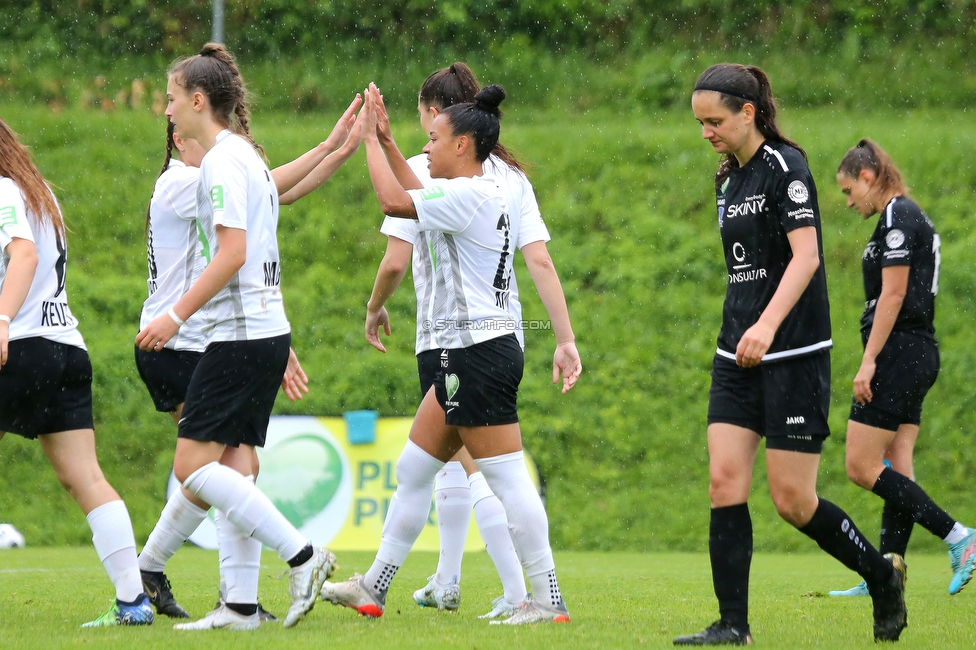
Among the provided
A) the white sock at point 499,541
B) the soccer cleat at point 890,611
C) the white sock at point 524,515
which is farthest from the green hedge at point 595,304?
the soccer cleat at point 890,611

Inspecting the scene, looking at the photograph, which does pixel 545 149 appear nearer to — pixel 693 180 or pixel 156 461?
pixel 693 180

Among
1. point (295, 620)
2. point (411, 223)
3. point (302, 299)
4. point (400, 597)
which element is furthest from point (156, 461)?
point (295, 620)

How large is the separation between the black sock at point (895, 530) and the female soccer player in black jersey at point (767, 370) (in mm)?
2111

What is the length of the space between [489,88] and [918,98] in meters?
13.7

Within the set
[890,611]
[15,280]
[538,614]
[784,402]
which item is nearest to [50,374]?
[15,280]

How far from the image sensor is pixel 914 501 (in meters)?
6.18

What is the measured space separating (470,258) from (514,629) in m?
1.52

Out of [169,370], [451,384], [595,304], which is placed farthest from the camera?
[595,304]

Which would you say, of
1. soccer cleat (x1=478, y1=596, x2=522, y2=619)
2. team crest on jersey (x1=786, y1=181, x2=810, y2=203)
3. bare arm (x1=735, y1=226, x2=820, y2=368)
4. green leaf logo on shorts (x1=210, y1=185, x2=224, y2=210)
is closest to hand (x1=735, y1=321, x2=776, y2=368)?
bare arm (x1=735, y1=226, x2=820, y2=368)

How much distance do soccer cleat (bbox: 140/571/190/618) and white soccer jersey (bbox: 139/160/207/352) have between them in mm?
1017

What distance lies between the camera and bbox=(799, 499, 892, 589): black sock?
14.1ft

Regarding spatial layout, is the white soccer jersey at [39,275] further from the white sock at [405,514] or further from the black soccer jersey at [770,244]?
the black soccer jersey at [770,244]

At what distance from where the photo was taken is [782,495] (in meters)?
4.27

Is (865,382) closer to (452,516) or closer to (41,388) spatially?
(452,516)
